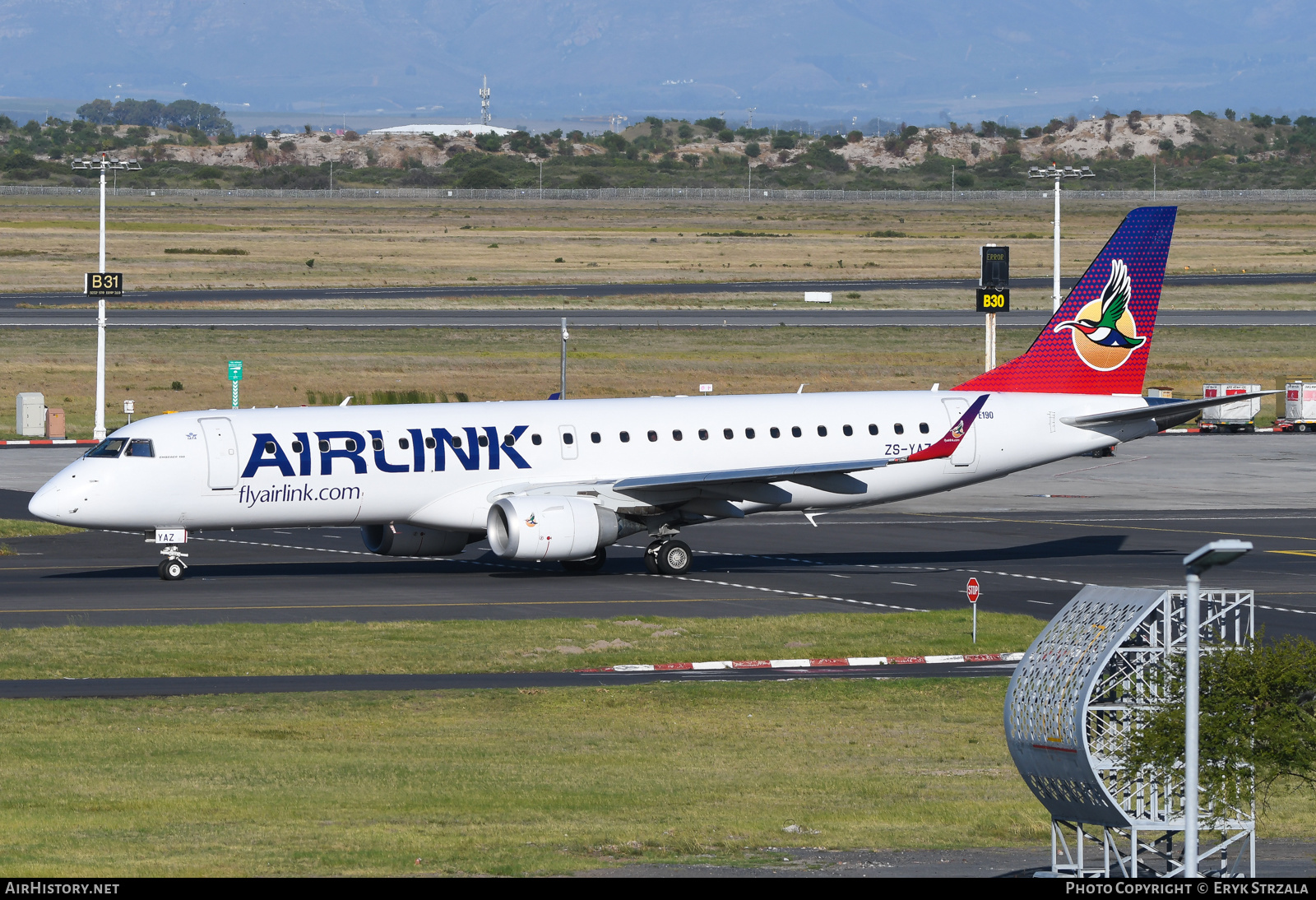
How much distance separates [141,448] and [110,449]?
2.73ft

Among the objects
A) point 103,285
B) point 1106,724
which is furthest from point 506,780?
point 103,285

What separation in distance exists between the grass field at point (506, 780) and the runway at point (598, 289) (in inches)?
4179

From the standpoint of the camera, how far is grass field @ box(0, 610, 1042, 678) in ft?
109

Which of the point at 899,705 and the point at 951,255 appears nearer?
the point at 899,705

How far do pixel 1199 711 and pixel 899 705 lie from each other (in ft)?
49.0

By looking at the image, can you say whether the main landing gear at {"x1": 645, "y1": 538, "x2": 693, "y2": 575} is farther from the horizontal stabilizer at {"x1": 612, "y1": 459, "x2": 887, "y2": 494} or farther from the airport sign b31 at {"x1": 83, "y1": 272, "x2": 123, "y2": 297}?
the airport sign b31 at {"x1": 83, "y1": 272, "x2": 123, "y2": 297}

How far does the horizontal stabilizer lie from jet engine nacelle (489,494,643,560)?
1.36 metres

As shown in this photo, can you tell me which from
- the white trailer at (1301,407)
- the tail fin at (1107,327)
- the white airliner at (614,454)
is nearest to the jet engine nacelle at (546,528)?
the white airliner at (614,454)

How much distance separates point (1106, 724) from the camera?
15906mm

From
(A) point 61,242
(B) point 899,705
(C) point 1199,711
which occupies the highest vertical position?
(A) point 61,242

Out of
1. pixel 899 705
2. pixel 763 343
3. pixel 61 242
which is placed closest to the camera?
pixel 899 705

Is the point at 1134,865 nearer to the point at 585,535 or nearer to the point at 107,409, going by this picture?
the point at 585,535

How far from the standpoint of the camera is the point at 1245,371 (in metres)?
102
